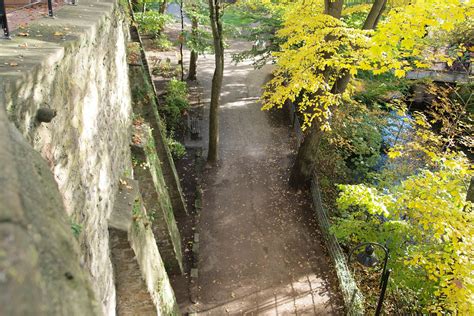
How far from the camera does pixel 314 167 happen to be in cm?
1168

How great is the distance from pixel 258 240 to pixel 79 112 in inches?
279

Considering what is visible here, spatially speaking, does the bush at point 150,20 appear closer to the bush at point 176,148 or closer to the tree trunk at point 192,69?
the tree trunk at point 192,69

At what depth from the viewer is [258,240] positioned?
9766 mm

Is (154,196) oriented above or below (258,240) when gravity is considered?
above

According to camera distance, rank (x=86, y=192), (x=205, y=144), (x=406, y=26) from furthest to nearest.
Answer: (x=205, y=144) → (x=406, y=26) → (x=86, y=192)

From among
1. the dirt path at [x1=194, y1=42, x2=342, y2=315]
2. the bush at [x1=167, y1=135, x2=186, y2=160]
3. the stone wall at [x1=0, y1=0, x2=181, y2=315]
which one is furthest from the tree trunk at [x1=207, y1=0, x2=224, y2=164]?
the stone wall at [x1=0, y1=0, x2=181, y2=315]

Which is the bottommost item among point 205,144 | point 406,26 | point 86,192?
point 205,144

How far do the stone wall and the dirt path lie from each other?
309cm

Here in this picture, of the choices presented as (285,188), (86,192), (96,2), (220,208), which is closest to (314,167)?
(285,188)

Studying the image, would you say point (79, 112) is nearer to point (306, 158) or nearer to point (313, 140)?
point (313, 140)

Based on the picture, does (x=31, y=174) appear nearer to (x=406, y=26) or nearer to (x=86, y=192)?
(x=86, y=192)

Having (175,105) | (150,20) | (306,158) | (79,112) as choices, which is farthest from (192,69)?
(79,112)

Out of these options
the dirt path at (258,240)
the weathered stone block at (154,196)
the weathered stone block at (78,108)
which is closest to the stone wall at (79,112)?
the weathered stone block at (78,108)

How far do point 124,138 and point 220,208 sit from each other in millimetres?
5116
